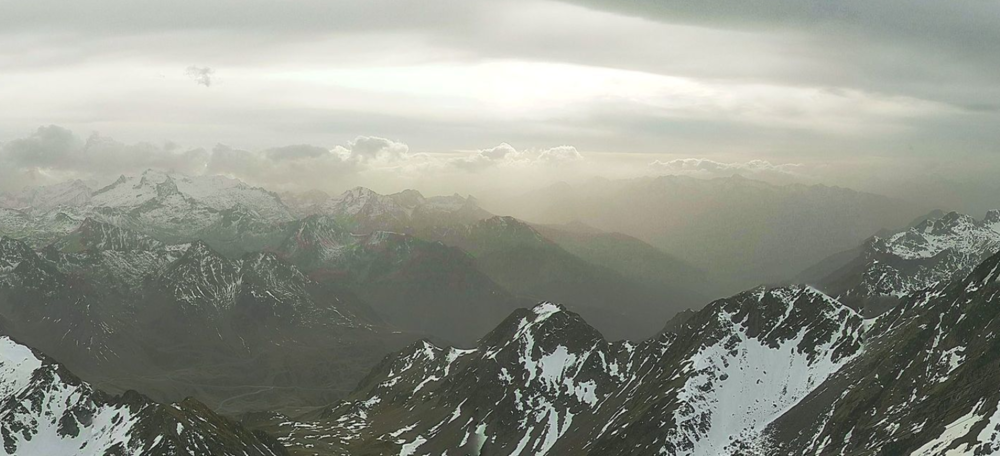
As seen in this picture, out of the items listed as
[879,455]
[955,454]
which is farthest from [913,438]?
[955,454]

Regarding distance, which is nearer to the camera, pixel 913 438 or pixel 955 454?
pixel 955 454

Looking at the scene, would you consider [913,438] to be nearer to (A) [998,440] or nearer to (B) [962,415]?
(B) [962,415]

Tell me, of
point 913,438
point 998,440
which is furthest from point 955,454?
point 913,438

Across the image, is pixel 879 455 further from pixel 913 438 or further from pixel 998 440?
pixel 998 440

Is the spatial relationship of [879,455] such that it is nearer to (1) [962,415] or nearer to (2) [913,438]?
(2) [913,438]

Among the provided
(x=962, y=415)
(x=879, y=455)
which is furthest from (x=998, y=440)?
(x=879, y=455)

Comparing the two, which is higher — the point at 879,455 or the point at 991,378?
the point at 991,378

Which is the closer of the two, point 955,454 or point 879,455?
point 955,454

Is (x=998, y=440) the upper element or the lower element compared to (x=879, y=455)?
Answer: upper
